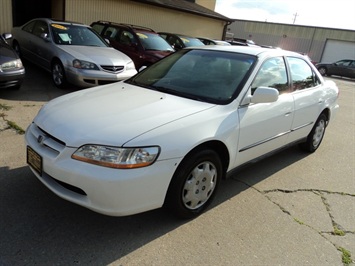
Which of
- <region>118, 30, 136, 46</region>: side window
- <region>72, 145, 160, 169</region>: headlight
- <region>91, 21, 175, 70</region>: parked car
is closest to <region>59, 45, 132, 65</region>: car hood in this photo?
<region>91, 21, 175, 70</region>: parked car

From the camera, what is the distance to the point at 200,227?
Result: 9.51ft

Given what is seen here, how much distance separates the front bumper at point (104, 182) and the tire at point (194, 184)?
13 cm

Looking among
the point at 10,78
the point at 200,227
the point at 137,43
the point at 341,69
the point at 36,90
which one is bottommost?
the point at 36,90

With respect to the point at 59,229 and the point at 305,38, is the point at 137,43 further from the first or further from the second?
the point at 305,38

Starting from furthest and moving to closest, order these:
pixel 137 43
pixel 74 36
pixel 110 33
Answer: pixel 110 33, pixel 137 43, pixel 74 36

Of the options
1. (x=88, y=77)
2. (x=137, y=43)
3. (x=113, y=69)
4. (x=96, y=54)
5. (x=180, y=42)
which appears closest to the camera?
(x=88, y=77)

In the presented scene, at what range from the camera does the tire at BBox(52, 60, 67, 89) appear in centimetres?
697

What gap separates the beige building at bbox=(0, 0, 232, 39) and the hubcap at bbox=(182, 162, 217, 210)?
10.2 metres

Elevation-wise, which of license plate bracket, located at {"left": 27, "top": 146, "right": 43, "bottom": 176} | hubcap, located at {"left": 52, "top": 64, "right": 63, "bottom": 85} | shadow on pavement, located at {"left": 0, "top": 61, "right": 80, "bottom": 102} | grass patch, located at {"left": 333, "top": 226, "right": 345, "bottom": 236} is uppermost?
license plate bracket, located at {"left": 27, "top": 146, "right": 43, "bottom": 176}

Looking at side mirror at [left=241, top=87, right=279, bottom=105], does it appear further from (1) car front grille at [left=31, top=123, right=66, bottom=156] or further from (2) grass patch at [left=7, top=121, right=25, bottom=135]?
(2) grass patch at [left=7, top=121, right=25, bottom=135]

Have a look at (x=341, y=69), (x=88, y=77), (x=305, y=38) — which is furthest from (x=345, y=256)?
(x=305, y=38)

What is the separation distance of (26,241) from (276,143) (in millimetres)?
2838

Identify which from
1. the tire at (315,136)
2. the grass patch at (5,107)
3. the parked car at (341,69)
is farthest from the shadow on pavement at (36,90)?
the parked car at (341,69)

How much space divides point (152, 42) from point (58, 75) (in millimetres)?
3218
